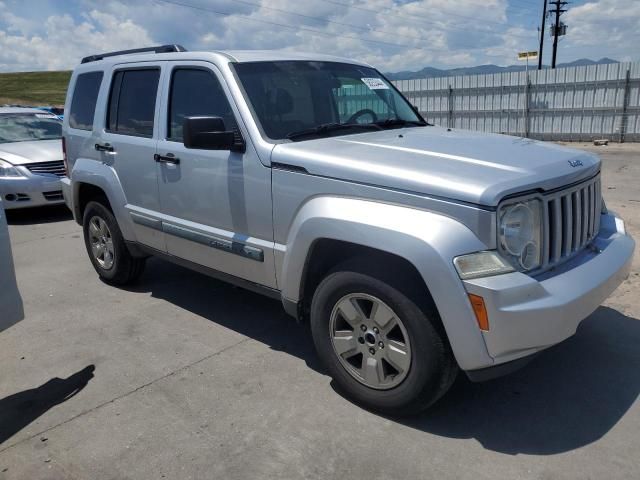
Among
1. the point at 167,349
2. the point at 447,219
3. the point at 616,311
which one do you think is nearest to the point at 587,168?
the point at 447,219

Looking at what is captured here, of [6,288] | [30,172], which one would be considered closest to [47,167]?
[30,172]

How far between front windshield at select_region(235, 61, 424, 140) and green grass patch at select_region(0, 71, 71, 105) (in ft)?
134

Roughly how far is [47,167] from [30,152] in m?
0.45

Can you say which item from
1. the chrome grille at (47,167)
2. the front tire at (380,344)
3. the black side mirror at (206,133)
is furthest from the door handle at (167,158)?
the chrome grille at (47,167)

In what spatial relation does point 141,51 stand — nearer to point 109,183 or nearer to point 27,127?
point 109,183

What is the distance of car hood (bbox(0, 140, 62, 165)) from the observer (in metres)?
8.73

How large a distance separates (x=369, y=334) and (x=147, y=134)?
2.50 metres

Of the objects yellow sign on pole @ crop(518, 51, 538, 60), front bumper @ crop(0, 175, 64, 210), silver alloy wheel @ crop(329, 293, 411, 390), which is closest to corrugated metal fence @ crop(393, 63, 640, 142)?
yellow sign on pole @ crop(518, 51, 538, 60)

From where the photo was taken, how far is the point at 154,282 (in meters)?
5.61

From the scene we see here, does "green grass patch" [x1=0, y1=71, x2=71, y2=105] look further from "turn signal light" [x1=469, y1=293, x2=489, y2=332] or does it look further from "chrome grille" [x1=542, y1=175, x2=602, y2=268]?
"turn signal light" [x1=469, y1=293, x2=489, y2=332]

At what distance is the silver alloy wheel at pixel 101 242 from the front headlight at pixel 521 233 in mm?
3761

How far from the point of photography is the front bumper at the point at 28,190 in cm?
853

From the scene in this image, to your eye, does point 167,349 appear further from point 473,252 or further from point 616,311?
point 616,311

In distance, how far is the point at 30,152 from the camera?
29.3ft
